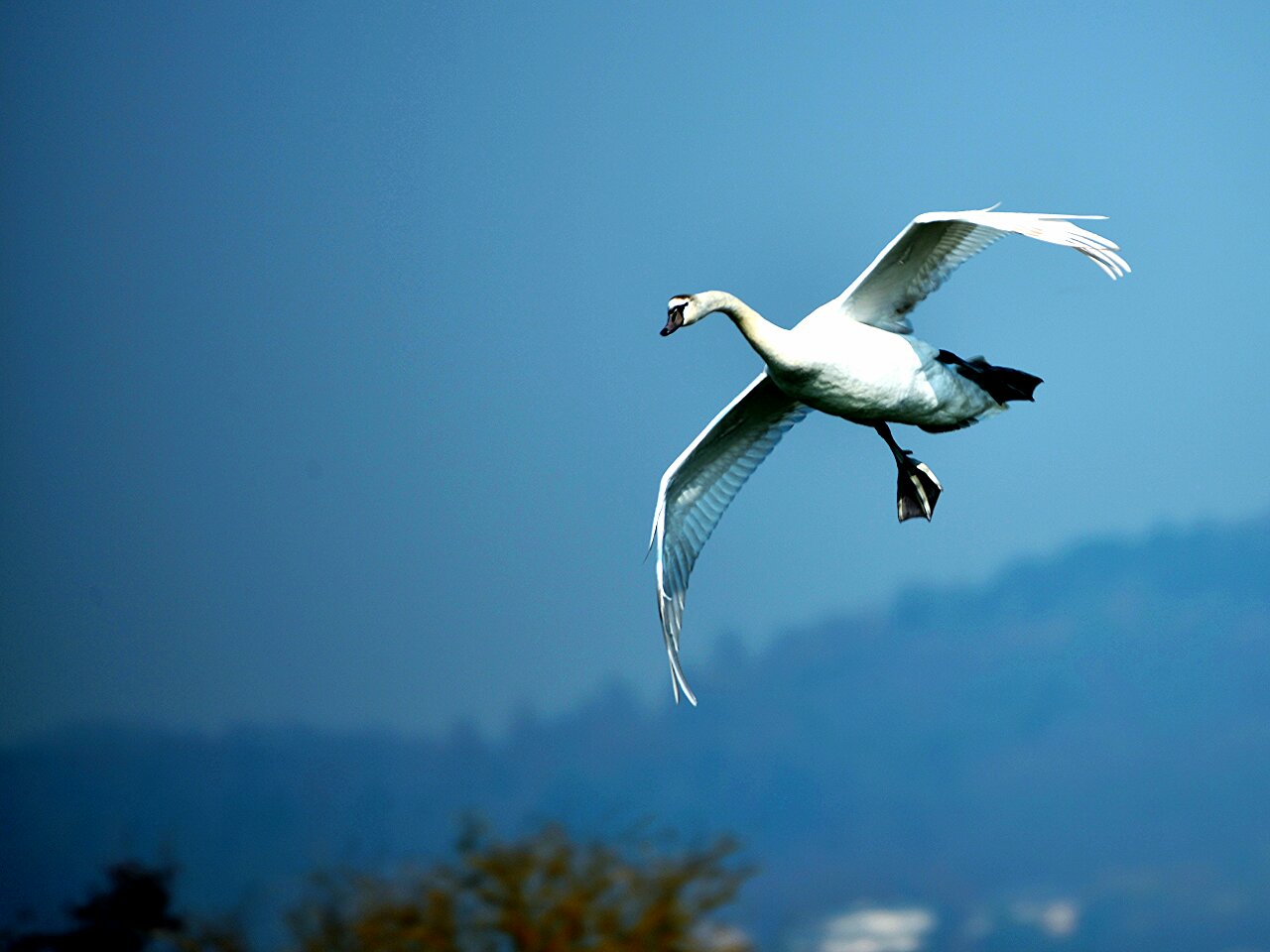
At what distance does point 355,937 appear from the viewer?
65.3 ft

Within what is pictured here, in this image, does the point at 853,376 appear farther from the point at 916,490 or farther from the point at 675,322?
the point at 916,490

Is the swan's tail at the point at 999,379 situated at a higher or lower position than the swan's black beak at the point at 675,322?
lower

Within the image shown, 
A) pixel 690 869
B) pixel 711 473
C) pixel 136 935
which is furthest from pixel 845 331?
pixel 136 935

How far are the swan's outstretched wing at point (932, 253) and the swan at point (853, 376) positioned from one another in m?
0.01

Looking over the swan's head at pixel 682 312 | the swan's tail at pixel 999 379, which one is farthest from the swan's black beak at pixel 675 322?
the swan's tail at pixel 999 379

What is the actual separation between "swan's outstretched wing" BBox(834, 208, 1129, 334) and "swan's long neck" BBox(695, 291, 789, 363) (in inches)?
30.6

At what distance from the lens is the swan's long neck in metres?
12.3

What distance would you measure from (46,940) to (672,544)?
14111 mm

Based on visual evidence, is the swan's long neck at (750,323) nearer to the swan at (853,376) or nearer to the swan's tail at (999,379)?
the swan at (853,376)

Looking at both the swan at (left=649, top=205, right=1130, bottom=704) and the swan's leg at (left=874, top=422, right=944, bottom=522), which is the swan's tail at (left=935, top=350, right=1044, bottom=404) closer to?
the swan at (left=649, top=205, right=1130, bottom=704)

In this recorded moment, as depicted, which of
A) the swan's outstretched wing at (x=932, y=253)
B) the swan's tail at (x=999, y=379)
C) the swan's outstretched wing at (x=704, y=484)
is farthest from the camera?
the swan's outstretched wing at (x=704, y=484)

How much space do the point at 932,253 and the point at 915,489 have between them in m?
2.99

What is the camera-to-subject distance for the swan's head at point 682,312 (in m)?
12.8

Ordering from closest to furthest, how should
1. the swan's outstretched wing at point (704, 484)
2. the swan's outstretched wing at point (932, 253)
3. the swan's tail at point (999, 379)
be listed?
the swan's outstretched wing at point (932, 253), the swan's tail at point (999, 379), the swan's outstretched wing at point (704, 484)
